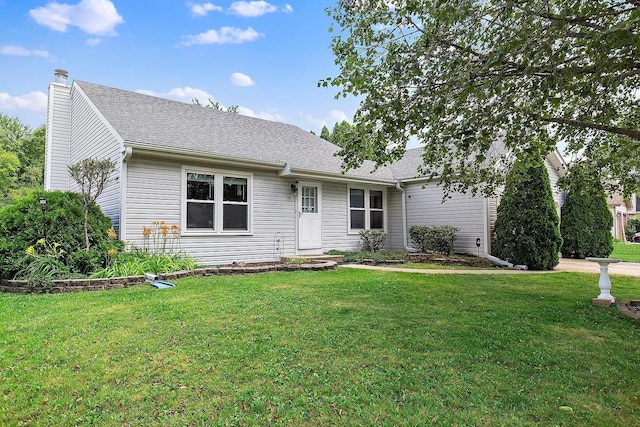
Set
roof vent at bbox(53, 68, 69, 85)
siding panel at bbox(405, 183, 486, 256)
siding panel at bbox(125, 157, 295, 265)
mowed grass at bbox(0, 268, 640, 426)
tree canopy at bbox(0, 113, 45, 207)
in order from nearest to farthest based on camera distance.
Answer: mowed grass at bbox(0, 268, 640, 426) → siding panel at bbox(125, 157, 295, 265) → siding panel at bbox(405, 183, 486, 256) → roof vent at bbox(53, 68, 69, 85) → tree canopy at bbox(0, 113, 45, 207)

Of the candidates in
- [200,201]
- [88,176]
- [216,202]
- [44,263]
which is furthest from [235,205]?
[44,263]

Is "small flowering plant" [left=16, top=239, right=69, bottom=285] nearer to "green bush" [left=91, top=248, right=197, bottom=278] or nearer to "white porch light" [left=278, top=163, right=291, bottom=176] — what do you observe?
"green bush" [left=91, top=248, right=197, bottom=278]

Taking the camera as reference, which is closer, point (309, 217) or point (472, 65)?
point (472, 65)

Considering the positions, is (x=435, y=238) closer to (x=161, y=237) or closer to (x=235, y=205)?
(x=235, y=205)

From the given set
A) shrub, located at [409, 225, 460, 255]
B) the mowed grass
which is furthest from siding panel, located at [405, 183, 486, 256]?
the mowed grass

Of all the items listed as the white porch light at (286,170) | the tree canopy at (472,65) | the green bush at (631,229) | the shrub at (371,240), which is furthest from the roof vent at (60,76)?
the green bush at (631,229)

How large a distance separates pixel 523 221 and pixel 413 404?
29.9ft

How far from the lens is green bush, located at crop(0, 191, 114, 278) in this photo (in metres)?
6.78

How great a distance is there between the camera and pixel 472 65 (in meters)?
3.72

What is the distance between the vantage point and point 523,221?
10211 millimetres

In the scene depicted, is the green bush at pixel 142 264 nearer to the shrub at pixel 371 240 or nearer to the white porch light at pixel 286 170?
the white porch light at pixel 286 170

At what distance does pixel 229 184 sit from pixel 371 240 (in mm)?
5335

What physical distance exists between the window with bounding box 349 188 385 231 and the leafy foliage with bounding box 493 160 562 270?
4.46 meters

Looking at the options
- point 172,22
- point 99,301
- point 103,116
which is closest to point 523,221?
point 99,301
